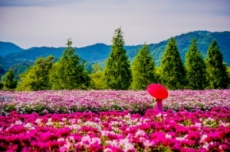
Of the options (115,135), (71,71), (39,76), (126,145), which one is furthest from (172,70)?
(126,145)

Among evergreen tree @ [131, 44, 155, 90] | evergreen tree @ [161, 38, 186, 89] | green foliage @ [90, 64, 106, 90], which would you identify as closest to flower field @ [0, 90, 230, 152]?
evergreen tree @ [131, 44, 155, 90]

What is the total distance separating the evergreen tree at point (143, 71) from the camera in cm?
4200

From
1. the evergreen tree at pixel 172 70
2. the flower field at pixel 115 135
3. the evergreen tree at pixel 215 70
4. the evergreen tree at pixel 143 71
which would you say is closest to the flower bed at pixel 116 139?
the flower field at pixel 115 135

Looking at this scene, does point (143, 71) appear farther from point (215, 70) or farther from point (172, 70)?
point (215, 70)

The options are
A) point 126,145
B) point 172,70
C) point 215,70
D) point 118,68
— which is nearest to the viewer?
point 126,145

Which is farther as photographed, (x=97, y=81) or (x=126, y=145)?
(x=97, y=81)

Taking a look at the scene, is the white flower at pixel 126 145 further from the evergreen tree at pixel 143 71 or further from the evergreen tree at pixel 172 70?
the evergreen tree at pixel 172 70

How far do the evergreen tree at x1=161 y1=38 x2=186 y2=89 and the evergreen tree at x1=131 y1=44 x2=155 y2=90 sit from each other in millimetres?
1650

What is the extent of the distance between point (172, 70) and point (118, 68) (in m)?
7.74

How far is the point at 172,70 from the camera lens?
4234 centimetres

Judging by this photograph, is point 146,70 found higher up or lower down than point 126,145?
higher up

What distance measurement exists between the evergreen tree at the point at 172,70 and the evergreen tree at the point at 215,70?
6.30 m

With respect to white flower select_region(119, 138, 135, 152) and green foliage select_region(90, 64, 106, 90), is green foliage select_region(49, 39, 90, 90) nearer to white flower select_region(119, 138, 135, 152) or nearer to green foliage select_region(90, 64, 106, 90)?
green foliage select_region(90, 64, 106, 90)

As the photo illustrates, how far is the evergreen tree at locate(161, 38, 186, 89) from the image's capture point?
4194cm
